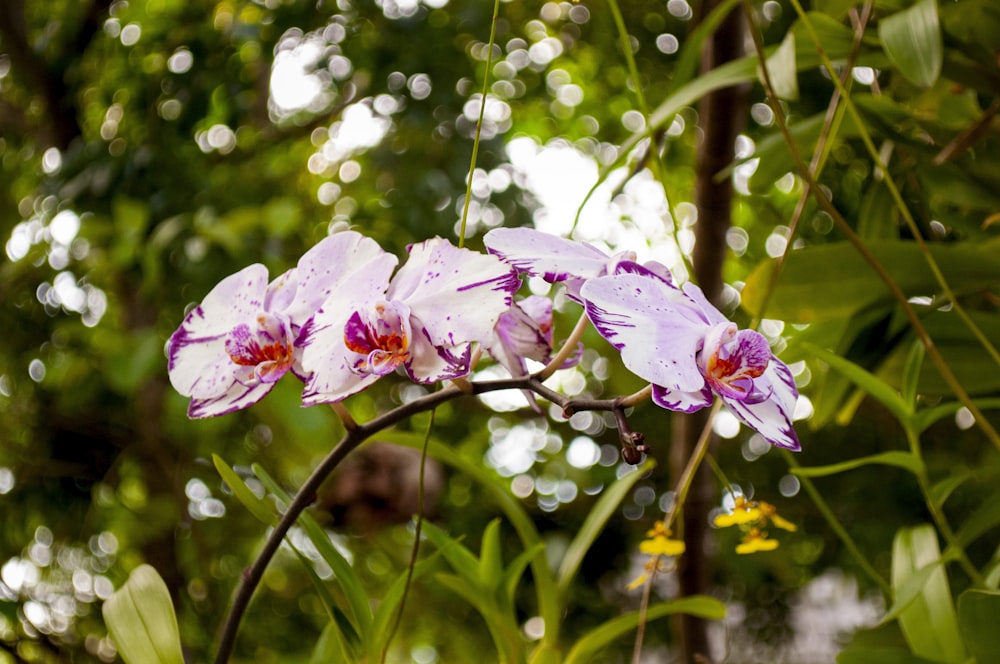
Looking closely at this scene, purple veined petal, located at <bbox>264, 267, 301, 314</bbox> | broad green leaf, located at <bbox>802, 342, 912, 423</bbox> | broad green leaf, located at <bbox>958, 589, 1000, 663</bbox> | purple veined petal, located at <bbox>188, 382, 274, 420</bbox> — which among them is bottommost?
broad green leaf, located at <bbox>958, 589, 1000, 663</bbox>

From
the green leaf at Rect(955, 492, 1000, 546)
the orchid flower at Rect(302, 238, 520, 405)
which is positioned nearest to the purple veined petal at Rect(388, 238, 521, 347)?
the orchid flower at Rect(302, 238, 520, 405)

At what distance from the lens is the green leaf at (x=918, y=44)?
1.35 feet

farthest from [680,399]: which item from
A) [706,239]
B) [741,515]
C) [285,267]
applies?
[285,267]

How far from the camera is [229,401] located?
0.29 m

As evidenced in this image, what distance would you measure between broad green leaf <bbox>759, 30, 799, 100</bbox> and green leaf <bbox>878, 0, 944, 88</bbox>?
0.15ft

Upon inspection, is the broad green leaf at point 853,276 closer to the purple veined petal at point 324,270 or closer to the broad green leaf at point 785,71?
the broad green leaf at point 785,71

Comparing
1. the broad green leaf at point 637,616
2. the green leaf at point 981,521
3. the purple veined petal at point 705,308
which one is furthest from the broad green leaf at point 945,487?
the purple veined petal at point 705,308

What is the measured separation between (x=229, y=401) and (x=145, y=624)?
0.10m

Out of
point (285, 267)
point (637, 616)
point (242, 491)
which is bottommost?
point (285, 267)

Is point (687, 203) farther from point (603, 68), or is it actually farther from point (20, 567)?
point (20, 567)

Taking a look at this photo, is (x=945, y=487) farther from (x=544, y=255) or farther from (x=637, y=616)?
(x=544, y=255)

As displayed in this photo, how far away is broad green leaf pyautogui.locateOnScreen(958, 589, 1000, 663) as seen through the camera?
328mm

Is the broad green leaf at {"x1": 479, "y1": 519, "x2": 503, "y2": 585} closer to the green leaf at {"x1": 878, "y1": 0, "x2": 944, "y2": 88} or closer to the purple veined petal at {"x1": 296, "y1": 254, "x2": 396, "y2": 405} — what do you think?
the purple veined petal at {"x1": 296, "y1": 254, "x2": 396, "y2": 405}

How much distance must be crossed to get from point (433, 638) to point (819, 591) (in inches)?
25.3
